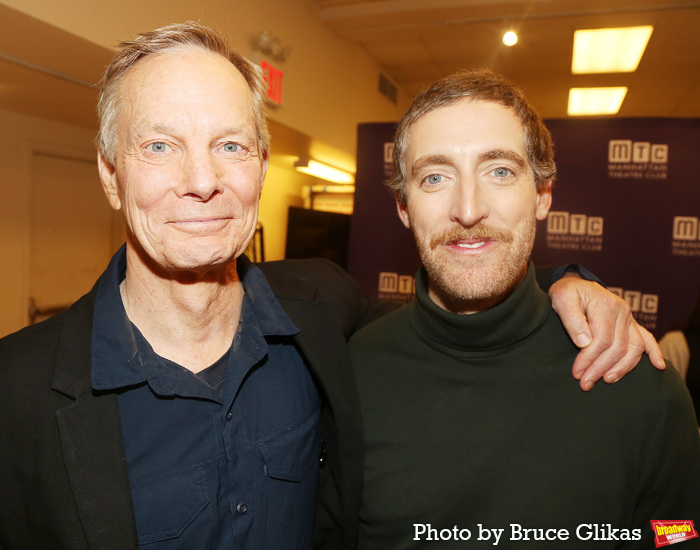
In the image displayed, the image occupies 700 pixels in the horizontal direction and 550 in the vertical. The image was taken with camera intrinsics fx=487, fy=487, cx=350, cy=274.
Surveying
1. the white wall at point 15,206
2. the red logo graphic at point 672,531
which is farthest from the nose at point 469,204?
the white wall at point 15,206

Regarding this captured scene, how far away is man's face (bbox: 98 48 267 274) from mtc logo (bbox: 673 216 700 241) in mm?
2828

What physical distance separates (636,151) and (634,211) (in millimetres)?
368

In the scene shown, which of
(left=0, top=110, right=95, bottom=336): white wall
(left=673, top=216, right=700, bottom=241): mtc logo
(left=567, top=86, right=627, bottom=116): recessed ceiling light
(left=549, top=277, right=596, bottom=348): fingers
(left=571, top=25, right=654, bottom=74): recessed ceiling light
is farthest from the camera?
(left=567, top=86, right=627, bottom=116): recessed ceiling light

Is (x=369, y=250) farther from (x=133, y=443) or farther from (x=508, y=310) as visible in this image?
(x=133, y=443)

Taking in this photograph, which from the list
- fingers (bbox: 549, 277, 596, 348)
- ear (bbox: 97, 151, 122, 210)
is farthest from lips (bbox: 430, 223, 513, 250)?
ear (bbox: 97, 151, 122, 210)

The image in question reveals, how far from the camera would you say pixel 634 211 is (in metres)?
3.03

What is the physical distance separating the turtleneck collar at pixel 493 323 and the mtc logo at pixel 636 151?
2098mm

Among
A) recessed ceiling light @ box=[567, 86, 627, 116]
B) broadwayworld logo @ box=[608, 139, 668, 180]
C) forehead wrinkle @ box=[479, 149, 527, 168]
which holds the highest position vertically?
recessed ceiling light @ box=[567, 86, 627, 116]

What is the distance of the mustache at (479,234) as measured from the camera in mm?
1310

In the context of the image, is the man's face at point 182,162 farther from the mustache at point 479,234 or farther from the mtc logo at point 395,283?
the mtc logo at point 395,283

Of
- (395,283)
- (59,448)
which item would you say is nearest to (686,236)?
(395,283)

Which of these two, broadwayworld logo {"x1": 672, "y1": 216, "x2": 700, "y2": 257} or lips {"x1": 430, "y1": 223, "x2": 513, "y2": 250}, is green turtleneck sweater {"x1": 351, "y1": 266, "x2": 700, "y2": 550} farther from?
broadwayworld logo {"x1": 672, "y1": 216, "x2": 700, "y2": 257}

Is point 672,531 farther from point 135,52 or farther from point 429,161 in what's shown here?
point 135,52

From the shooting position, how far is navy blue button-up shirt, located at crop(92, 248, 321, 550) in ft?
3.62
